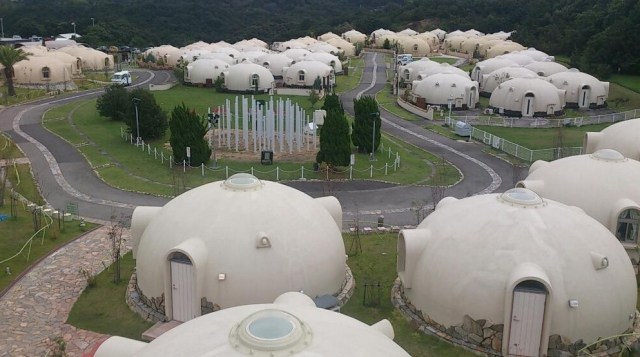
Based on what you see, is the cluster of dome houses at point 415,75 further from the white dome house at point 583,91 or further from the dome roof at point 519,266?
the dome roof at point 519,266

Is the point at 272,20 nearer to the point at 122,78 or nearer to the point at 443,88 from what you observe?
the point at 122,78

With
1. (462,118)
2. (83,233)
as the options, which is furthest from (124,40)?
(83,233)

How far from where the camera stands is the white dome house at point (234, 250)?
59.1ft

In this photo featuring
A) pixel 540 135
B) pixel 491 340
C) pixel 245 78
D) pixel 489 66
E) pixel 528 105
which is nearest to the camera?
pixel 491 340

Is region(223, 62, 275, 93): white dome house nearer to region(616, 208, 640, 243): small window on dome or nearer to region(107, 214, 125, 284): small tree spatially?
region(107, 214, 125, 284): small tree

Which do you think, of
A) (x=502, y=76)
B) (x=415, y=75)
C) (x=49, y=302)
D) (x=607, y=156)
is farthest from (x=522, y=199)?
(x=415, y=75)

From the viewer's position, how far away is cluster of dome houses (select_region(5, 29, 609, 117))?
60.1 m

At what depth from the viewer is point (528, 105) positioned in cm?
5881

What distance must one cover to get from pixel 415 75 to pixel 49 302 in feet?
203

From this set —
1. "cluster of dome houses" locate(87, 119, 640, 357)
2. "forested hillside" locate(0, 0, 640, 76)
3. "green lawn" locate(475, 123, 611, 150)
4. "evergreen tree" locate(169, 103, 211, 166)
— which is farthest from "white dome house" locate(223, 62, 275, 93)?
"cluster of dome houses" locate(87, 119, 640, 357)

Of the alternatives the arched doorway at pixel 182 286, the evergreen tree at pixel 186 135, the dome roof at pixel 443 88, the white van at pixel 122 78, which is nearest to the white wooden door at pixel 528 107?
the dome roof at pixel 443 88

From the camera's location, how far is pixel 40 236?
85.7 ft

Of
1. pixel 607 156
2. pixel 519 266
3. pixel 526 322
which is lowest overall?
pixel 526 322

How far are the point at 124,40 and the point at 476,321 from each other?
127m
